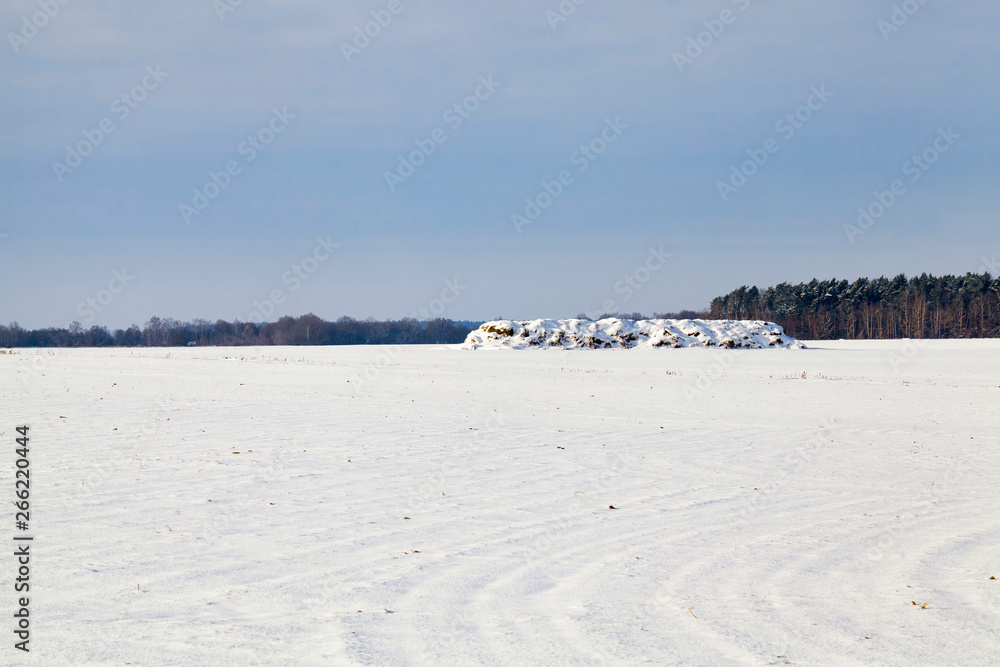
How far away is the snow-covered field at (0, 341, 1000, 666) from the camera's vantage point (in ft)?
14.5

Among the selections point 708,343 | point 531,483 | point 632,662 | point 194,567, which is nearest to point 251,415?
point 531,483

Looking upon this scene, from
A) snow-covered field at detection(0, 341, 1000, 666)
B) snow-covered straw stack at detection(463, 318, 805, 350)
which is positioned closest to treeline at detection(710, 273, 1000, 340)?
snow-covered straw stack at detection(463, 318, 805, 350)

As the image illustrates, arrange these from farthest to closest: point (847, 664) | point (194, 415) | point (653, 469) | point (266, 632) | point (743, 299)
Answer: point (743, 299) → point (194, 415) → point (653, 469) → point (266, 632) → point (847, 664)

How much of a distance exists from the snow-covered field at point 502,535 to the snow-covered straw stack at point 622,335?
30.2 m

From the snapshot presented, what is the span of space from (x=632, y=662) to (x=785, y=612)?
4.67 feet

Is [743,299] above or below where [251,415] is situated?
above

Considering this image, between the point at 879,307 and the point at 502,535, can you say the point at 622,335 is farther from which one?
the point at 879,307

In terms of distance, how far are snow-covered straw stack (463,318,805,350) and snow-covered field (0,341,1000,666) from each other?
99.2 ft

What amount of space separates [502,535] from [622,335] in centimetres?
4174

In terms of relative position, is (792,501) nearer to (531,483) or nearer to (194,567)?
(531,483)

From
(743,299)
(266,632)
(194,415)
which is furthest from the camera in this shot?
(743,299)

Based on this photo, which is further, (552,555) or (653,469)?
(653,469)

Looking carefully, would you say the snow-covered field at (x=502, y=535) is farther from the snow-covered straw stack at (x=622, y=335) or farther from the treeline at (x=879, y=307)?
the treeline at (x=879, y=307)

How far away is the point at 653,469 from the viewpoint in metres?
9.88
